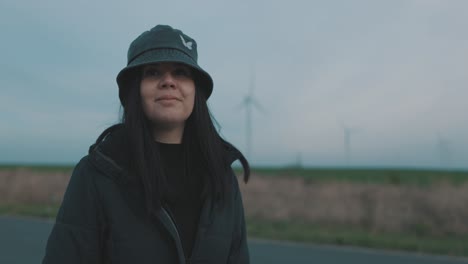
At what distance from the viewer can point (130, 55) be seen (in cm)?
165

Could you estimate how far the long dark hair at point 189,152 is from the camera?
60.3 inches

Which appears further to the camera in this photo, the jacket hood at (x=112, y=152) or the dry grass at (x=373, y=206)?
the dry grass at (x=373, y=206)

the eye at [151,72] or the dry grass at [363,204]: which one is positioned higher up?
the eye at [151,72]

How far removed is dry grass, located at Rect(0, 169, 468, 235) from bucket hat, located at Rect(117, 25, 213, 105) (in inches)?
426

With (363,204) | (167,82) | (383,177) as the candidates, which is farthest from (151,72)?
(383,177)

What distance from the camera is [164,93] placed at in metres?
1.61

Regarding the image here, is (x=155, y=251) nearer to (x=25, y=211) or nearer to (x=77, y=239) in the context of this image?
(x=77, y=239)

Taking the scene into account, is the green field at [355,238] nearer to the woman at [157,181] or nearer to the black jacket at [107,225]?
the woman at [157,181]

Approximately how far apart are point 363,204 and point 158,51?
40.5ft

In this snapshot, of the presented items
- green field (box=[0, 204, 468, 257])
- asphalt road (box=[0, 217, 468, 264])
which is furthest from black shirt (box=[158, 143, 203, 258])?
green field (box=[0, 204, 468, 257])

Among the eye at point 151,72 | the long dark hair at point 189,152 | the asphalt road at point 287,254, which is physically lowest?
the asphalt road at point 287,254

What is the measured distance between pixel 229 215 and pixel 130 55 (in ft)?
2.14

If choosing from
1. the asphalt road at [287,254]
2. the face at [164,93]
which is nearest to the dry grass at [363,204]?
the asphalt road at [287,254]

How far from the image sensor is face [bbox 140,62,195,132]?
5.31ft
